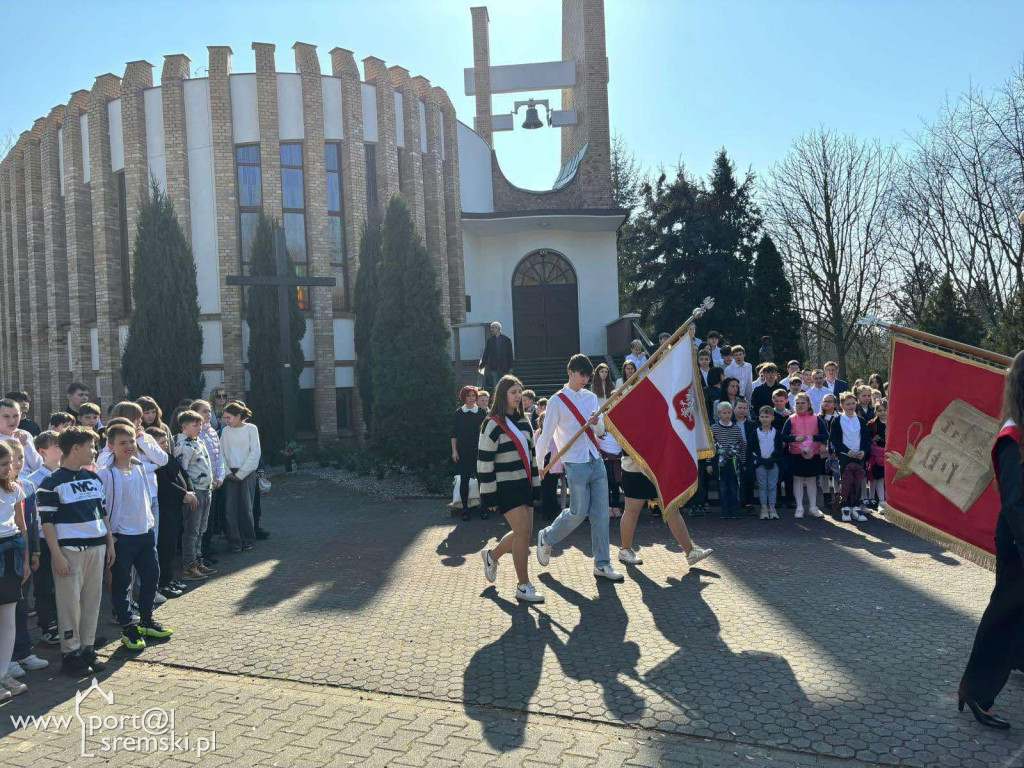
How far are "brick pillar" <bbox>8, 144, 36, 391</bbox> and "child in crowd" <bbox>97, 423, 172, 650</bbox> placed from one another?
2390 cm

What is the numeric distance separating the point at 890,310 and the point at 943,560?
88.8 feet

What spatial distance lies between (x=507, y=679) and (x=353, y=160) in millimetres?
18219

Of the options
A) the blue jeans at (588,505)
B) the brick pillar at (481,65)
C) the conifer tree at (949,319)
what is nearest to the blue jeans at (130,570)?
the blue jeans at (588,505)

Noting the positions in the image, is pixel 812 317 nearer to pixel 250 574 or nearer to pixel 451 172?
pixel 451 172

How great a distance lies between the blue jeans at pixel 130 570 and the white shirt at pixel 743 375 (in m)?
9.10

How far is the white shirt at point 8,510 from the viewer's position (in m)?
4.77

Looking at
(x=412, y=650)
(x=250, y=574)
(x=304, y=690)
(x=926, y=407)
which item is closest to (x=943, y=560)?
(x=926, y=407)

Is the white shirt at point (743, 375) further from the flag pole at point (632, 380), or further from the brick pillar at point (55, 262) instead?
the brick pillar at point (55, 262)

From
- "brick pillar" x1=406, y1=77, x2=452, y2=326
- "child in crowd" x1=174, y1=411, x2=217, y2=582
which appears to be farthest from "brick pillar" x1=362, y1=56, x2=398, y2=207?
"child in crowd" x1=174, y1=411, x2=217, y2=582

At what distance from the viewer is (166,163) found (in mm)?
19844

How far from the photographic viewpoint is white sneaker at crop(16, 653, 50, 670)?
5.31 meters

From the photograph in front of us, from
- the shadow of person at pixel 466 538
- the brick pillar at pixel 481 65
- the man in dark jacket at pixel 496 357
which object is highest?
the brick pillar at pixel 481 65

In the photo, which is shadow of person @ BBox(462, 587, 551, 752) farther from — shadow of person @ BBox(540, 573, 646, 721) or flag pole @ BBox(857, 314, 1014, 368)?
flag pole @ BBox(857, 314, 1014, 368)

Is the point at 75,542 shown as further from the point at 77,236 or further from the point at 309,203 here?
the point at 77,236
